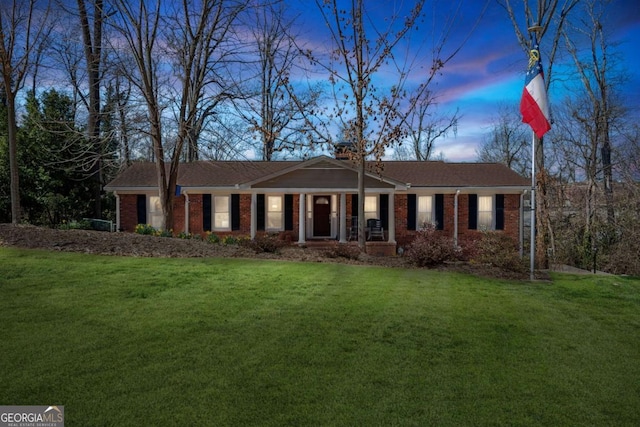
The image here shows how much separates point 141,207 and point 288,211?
639 centimetres

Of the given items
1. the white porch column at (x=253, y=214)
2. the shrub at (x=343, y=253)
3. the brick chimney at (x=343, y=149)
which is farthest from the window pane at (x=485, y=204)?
the white porch column at (x=253, y=214)

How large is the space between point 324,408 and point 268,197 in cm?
1606

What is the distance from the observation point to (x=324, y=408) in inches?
140

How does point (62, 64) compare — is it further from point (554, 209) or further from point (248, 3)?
point (554, 209)

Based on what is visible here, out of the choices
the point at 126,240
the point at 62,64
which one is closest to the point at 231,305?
the point at 126,240

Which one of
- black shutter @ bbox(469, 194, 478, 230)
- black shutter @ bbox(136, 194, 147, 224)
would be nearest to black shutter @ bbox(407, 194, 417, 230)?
black shutter @ bbox(469, 194, 478, 230)

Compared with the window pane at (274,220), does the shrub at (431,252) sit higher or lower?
lower

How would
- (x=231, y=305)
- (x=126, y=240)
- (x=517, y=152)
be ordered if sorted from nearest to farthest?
(x=231, y=305)
(x=126, y=240)
(x=517, y=152)

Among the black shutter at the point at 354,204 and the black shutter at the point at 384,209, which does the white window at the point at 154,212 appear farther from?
the black shutter at the point at 384,209

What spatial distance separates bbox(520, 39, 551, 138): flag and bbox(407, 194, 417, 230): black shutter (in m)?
9.01

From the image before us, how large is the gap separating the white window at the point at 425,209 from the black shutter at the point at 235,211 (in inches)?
311

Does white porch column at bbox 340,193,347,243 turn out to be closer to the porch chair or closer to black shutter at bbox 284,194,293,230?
the porch chair

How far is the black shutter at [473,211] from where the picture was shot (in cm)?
1889

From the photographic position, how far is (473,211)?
18922 mm
